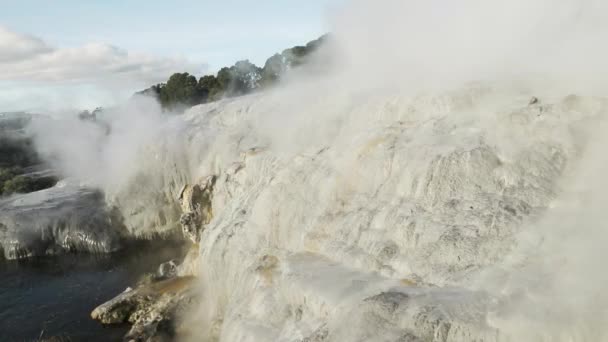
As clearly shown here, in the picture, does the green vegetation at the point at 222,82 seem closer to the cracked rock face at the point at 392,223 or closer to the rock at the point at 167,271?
the rock at the point at 167,271

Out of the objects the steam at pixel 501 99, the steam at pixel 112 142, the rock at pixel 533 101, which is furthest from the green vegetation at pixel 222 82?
the rock at pixel 533 101

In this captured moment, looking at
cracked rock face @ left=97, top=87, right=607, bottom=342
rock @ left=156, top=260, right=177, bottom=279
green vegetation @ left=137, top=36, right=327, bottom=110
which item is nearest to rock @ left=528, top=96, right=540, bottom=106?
cracked rock face @ left=97, top=87, right=607, bottom=342

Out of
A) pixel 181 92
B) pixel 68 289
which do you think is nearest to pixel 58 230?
pixel 68 289

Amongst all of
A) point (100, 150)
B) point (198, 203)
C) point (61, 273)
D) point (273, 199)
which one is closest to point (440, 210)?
point (273, 199)

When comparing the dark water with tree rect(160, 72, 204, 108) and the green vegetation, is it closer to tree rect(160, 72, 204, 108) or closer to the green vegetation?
the green vegetation

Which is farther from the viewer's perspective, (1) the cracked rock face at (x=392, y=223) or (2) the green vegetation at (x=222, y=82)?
(2) the green vegetation at (x=222, y=82)

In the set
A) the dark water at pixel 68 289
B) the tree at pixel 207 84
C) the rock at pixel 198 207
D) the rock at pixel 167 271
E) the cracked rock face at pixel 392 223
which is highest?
the tree at pixel 207 84

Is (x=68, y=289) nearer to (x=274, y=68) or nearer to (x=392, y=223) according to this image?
(x=392, y=223)
